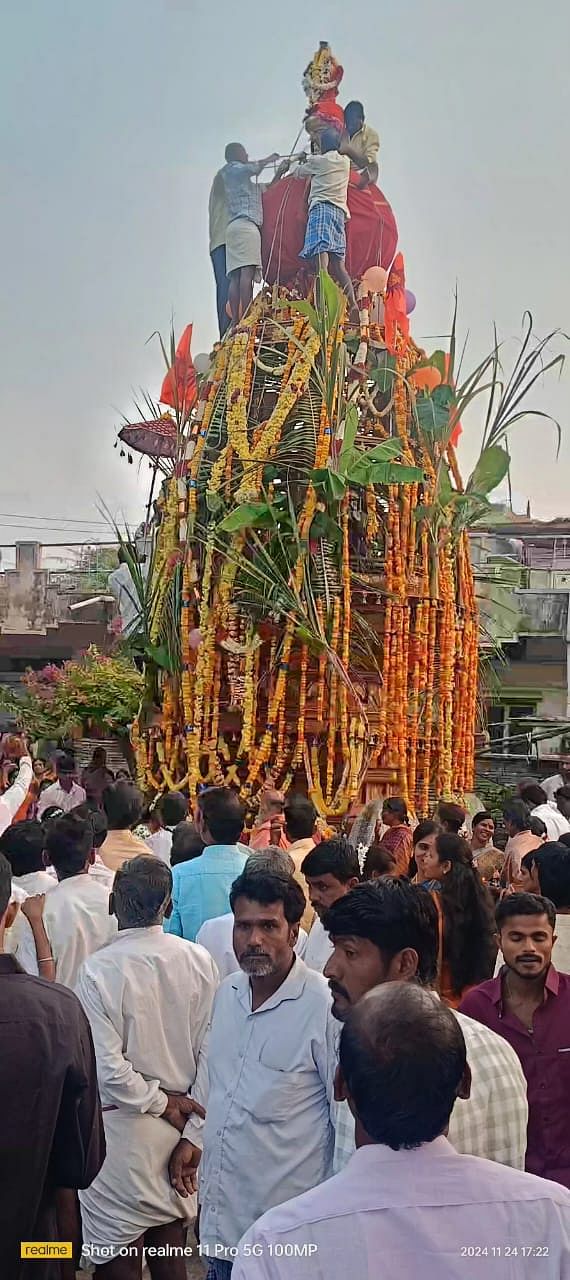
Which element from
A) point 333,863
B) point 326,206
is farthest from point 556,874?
point 326,206

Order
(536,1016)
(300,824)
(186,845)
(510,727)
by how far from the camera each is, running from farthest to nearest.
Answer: (510,727) → (300,824) → (186,845) → (536,1016)

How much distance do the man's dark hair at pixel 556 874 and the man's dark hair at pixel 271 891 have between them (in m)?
1.46

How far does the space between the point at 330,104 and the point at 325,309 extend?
368 cm

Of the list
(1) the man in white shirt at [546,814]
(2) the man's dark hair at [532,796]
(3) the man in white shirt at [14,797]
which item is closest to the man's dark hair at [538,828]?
(1) the man in white shirt at [546,814]

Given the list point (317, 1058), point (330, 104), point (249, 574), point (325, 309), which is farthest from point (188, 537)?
point (317, 1058)

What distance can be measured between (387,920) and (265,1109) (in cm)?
62

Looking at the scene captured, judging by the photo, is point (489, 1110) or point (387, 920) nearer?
point (489, 1110)

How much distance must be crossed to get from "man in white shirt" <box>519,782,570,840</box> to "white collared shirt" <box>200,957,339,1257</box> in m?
4.27

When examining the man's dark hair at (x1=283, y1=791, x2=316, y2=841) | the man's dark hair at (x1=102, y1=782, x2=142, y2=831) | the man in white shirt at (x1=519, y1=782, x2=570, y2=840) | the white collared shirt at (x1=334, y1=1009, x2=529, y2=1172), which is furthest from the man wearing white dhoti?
the man in white shirt at (x1=519, y1=782, x2=570, y2=840)

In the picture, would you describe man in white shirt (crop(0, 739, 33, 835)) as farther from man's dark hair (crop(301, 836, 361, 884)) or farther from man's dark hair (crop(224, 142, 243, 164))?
man's dark hair (crop(224, 142, 243, 164))

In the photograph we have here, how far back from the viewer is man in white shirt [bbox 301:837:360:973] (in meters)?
4.00

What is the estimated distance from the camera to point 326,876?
402 cm

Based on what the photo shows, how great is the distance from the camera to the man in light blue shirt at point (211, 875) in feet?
15.9

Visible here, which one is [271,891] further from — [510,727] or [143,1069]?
[510,727]
